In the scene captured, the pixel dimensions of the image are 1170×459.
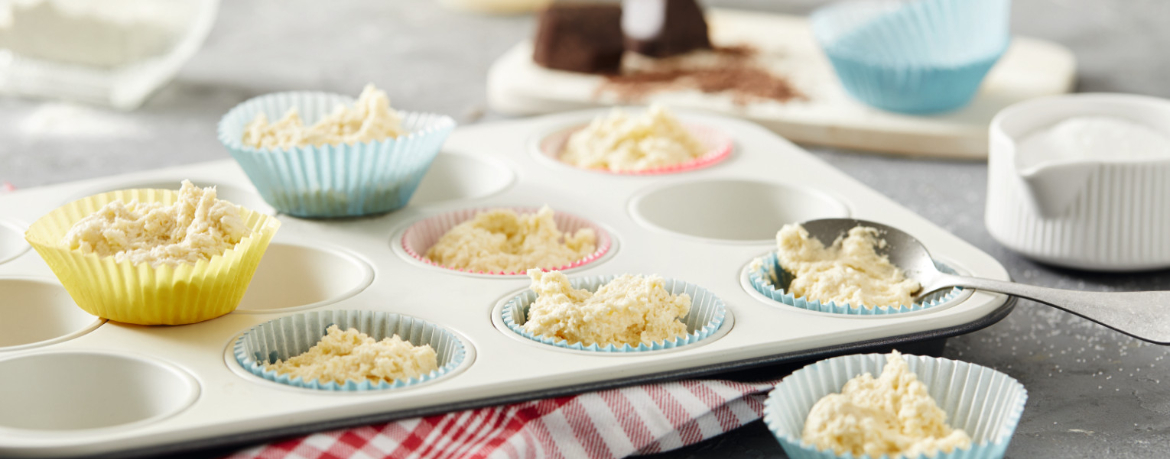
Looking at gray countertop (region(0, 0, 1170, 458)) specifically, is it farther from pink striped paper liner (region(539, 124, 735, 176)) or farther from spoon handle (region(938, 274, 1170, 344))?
pink striped paper liner (region(539, 124, 735, 176))

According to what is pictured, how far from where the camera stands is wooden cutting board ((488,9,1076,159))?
8.72ft

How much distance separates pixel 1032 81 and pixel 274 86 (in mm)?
2125

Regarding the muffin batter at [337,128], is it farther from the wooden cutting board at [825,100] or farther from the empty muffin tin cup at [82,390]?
the wooden cutting board at [825,100]

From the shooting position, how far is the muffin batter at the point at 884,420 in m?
1.20

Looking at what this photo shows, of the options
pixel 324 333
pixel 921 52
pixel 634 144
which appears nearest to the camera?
pixel 324 333

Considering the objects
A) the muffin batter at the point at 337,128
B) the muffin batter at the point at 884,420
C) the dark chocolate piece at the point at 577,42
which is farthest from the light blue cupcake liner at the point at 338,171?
the dark chocolate piece at the point at 577,42

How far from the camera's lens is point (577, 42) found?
304 centimetres

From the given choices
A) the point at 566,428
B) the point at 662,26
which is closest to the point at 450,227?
the point at 566,428

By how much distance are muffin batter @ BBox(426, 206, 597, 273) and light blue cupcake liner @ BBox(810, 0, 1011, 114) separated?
1182 millimetres

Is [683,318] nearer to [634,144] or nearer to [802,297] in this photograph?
[802,297]

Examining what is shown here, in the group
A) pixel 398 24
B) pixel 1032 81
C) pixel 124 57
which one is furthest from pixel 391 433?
pixel 398 24

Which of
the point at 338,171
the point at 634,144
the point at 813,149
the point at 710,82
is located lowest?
the point at 813,149

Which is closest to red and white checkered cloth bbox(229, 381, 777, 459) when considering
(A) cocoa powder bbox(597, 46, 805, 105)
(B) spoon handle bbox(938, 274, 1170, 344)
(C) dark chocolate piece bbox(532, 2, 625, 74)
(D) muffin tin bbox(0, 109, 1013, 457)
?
(D) muffin tin bbox(0, 109, 1013, 457)

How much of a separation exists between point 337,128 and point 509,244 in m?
0.35
